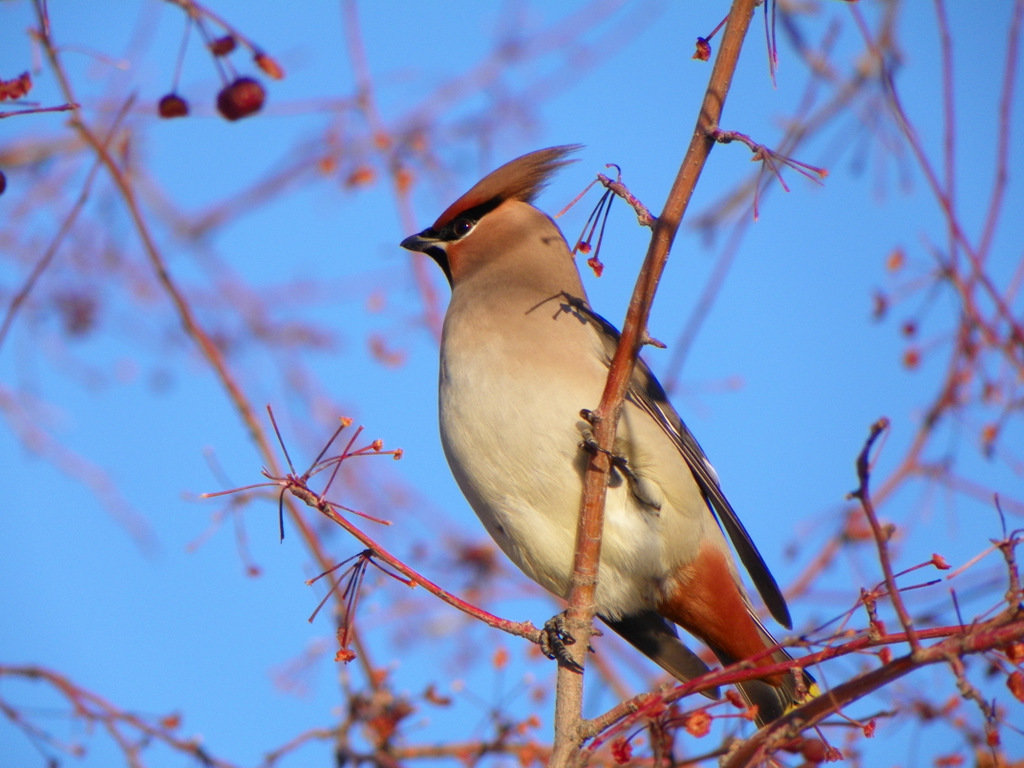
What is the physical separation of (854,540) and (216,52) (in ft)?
9.44

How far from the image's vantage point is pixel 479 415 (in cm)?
315

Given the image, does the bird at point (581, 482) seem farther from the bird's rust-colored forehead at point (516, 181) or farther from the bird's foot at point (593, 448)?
the bird's rust-colored forehead at point (516, 181)

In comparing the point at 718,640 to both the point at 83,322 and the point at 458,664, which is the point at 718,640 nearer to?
the point at 458,664

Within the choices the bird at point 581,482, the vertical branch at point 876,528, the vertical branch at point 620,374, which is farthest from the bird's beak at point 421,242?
the vertical branch at point 876,528

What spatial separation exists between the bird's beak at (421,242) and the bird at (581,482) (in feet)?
1.85

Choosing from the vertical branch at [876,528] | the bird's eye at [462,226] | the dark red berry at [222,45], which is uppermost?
the bird's eye at [462,226]

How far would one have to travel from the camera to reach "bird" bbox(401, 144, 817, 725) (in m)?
3.07

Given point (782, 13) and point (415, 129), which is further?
point (415, 129)

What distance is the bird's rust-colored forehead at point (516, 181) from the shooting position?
3.97 meters

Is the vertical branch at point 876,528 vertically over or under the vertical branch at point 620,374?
under

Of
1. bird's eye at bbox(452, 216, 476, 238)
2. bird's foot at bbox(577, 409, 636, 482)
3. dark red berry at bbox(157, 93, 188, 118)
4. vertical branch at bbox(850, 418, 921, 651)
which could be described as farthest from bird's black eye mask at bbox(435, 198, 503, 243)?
vertical branch at bbox(850, 418, 921, 651)

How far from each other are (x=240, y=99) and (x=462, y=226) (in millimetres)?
1605

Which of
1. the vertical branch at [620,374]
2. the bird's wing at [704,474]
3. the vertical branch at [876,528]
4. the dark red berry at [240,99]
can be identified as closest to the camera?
the vertical branch at [876,528]

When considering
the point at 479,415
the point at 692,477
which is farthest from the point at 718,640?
the point at 479,415
